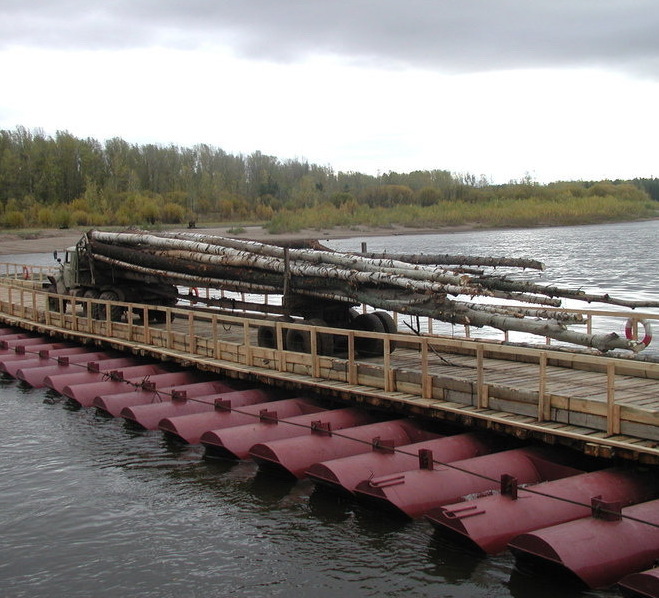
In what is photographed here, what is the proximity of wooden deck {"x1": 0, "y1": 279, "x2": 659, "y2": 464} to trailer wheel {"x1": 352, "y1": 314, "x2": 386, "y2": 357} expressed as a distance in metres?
0.28

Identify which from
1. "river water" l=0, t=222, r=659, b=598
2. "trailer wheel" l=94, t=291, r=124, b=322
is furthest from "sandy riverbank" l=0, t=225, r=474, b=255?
"river water" l=0, t=222, r=659, b=598

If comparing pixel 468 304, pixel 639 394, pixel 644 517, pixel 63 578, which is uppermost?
pixel 468 304

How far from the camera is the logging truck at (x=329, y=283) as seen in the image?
1611 cm

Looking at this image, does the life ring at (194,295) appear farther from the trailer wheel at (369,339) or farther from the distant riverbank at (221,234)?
the distant riverbank at (221,234)

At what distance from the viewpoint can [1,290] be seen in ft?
123

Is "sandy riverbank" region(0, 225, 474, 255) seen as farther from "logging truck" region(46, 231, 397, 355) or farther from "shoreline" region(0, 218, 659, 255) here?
"logging truck" region(46, 231, 397, 355)

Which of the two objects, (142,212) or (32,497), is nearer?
(32,497)

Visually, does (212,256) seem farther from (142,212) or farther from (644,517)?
(142,212)

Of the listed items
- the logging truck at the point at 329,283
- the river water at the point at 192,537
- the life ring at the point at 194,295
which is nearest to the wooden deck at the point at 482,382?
the logging truck at the point at 329,283

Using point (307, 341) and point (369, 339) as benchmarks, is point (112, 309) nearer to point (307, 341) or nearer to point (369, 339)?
point (307, 341)

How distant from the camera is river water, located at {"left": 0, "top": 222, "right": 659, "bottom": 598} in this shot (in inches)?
440

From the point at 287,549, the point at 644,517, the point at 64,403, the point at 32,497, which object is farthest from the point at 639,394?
the point at 64,403

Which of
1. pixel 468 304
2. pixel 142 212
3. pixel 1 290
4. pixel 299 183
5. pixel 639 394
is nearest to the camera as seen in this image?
pixel 639 394

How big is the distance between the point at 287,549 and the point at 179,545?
5.22ft
